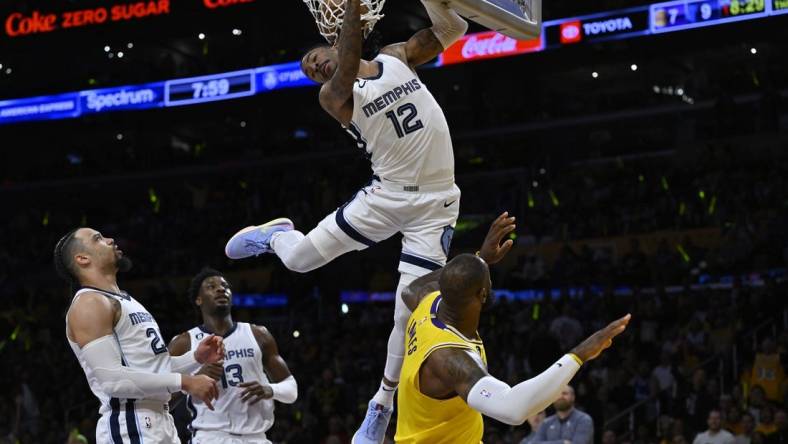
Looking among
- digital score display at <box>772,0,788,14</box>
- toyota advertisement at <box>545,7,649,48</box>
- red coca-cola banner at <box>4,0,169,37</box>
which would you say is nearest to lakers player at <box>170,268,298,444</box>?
digital score display at <box>772,0,788,14</box>

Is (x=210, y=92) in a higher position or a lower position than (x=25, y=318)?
higher

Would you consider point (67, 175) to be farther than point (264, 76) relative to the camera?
Yes

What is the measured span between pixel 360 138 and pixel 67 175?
2725cm

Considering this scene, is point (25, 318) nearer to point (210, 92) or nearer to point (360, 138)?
point (210, 92)

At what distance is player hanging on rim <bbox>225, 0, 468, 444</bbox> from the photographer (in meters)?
6.50

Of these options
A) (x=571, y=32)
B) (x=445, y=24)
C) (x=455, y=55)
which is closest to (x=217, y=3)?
(x=455, y=55)

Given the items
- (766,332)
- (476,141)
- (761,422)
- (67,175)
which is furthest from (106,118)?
(761,422)

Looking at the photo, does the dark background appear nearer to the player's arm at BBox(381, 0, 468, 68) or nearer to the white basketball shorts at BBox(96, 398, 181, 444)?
the player's arm at BBox(381, 0, 468, 68)

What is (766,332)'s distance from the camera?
16266mm

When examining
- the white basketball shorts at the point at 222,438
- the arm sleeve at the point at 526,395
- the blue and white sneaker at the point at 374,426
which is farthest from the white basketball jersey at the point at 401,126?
the white basketball shorts at the point at 222,438

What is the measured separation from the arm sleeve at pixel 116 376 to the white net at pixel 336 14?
7.25ft

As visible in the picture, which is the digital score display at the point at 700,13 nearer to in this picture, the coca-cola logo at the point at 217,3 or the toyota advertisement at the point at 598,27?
the toyota advertisement at the point at 598,27

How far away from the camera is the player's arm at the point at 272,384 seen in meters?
8.65

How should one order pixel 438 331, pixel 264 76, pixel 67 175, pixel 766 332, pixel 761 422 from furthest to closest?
pixel 67 175
pixel 264 76
pixel 766 332
pixel 761 422
pixel 438 331
